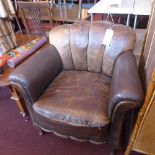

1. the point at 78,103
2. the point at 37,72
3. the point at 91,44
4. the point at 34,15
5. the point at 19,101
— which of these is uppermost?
the point at 34,15

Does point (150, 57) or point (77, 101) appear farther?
point (77, 101)

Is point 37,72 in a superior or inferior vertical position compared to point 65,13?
inferior

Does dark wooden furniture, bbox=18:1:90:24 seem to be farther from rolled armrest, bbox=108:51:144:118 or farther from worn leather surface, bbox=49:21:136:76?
rolled armrest, bbox=108:51:144:118

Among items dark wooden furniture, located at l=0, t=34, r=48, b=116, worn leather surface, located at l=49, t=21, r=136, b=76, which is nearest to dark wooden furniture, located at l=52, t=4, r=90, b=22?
dark wooden furniture, located at l=0, t=34, r=48, b=116

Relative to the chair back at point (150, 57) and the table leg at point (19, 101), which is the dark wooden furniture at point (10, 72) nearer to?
the table leg at point (19, 101)

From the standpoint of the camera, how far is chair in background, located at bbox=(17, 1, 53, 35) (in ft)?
5.57

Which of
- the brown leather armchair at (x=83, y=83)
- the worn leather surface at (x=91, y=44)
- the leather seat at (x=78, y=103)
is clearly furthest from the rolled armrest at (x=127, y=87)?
the worn leather surface at (x=91, y=44)

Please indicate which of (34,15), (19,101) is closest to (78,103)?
(19,101)

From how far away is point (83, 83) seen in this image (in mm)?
1347

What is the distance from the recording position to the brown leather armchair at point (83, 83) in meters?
1.04

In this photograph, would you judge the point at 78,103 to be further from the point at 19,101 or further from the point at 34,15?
the point at 34,15

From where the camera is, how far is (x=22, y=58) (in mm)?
1498

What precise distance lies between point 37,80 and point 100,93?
1.58 feet

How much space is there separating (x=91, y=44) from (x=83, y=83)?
0.35 meters
